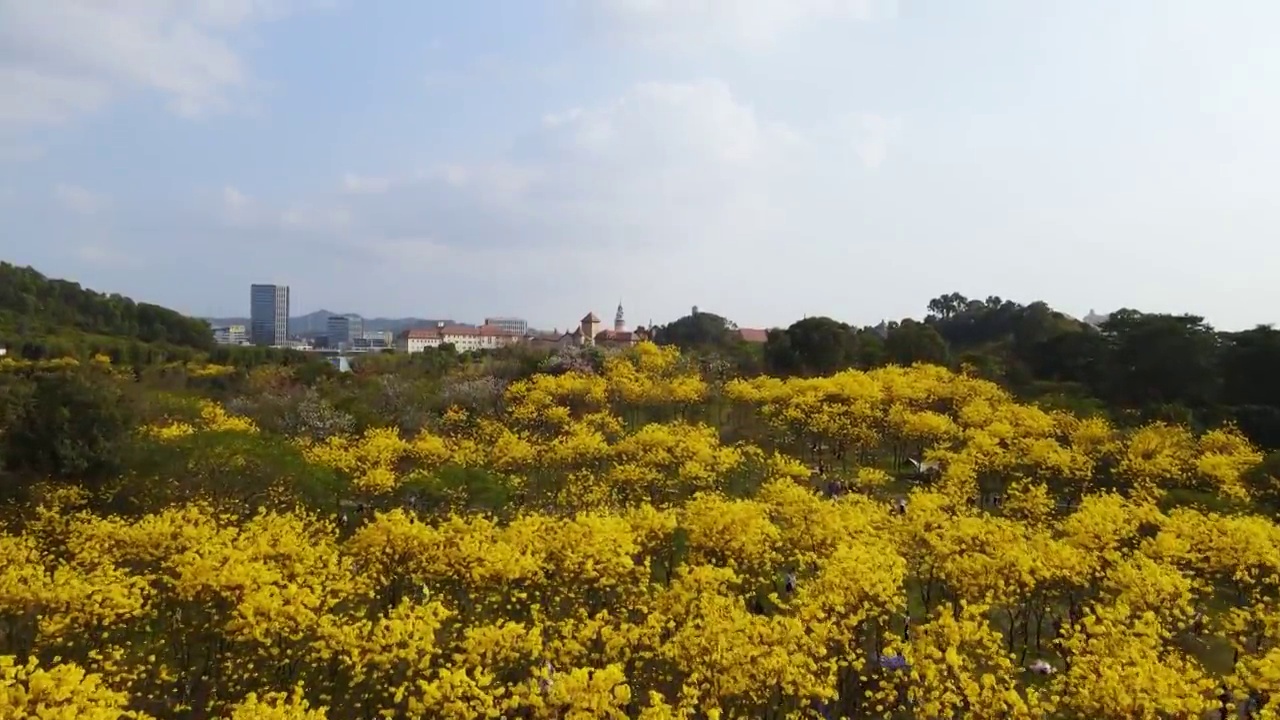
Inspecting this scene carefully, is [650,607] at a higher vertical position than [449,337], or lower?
lower

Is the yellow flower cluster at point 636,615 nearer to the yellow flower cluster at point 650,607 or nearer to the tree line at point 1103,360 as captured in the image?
the yellow flower cluster at point 650,607

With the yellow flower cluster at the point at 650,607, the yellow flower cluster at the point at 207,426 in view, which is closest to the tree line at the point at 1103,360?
the yellow flower cluster at the point at 650,607

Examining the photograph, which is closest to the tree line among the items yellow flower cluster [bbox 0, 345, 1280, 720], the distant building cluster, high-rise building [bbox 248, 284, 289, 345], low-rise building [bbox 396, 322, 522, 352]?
yellow flower cluster [bbox 0, 345, 1280, 720]

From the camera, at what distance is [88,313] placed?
55.4 metres

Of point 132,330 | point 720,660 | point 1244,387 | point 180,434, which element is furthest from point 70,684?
point 132,330

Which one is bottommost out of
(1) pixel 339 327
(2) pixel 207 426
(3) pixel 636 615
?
(3) pixel 636 615

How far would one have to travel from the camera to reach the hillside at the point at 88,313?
2032 inches

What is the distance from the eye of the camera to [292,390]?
27172mm

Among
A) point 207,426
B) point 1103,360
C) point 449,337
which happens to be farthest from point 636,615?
point 449,337

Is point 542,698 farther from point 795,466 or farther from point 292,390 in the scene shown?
point 292,390

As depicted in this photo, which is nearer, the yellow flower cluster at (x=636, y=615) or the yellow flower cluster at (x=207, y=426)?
the yellow flower cluster at (x=636, y=615)

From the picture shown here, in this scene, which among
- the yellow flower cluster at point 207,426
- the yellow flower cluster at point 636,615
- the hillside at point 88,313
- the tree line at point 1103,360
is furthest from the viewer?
the hillside at point 88,313

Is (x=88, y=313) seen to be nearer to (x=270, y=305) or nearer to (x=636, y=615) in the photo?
(x=636, y=615)

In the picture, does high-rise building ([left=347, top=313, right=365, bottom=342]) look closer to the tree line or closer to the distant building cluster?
the distant building cluster
